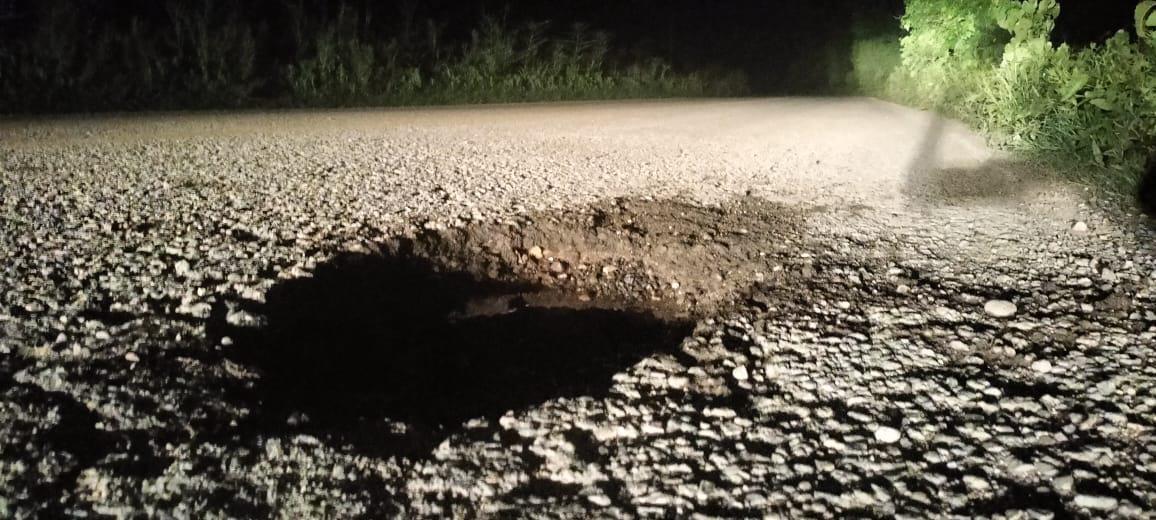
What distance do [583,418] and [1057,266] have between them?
291cm

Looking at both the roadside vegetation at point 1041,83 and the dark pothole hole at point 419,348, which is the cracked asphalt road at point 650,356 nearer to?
the dark pothole hole at point 419,348

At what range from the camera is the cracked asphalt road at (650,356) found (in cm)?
202

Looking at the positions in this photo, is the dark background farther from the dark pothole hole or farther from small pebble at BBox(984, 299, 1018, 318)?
the dark pothole hole

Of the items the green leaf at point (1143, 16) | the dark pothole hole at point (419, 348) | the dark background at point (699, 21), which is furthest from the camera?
the dark background at point (699, 21)

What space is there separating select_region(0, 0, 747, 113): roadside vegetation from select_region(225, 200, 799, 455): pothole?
9.32 meters

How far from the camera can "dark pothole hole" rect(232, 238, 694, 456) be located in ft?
8.07

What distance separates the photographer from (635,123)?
10.5 m

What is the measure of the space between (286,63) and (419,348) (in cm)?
1292

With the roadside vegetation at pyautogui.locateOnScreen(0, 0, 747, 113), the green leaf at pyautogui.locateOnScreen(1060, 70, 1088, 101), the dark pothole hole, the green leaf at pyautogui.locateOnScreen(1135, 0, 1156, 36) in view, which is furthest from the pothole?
the roadside vegetation at pyautogui.locateOnScreen(0, 0, 747, 113)

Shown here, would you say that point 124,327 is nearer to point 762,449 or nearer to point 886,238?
point 762,449

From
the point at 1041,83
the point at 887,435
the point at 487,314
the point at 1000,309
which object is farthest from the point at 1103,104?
the point at 487,314

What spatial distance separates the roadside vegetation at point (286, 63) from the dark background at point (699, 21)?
1.19ft

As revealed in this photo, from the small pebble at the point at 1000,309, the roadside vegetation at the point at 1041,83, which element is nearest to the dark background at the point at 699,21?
the roadside vegetation at the point at 1041,83

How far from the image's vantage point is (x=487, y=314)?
346 centimetres
